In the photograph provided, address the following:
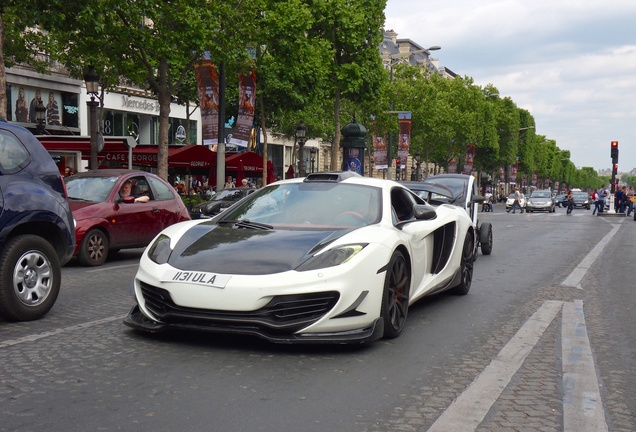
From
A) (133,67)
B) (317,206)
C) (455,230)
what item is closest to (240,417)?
(317,206)

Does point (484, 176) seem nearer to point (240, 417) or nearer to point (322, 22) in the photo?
point (322, 22)

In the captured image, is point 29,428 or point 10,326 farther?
point 10,326

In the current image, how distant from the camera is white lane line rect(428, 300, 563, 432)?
412 cm

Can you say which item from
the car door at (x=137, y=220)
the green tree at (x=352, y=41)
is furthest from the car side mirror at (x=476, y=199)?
the green tree at (x=352, y=41)

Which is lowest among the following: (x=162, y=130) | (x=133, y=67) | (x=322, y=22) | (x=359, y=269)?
(x=359, y=269)

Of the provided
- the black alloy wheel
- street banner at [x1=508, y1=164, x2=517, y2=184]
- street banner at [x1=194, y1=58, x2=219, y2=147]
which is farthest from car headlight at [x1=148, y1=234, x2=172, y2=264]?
street banner at [x1=508, y1=164, x2=517, y2=184]

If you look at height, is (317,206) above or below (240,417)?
above

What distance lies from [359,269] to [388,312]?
2.03 ft

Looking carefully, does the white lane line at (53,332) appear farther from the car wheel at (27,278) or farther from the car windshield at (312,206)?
the car windshield at (312,206)

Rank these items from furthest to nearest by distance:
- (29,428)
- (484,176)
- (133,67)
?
(484,176)
(133,67)
(29,428)

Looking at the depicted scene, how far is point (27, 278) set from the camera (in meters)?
6.75

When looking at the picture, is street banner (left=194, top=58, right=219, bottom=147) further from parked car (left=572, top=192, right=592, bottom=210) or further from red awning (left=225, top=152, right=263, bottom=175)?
parked car (left=572, top=192, right=592, bottom=210)

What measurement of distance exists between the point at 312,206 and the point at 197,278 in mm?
1594

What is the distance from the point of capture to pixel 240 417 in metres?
4.04
